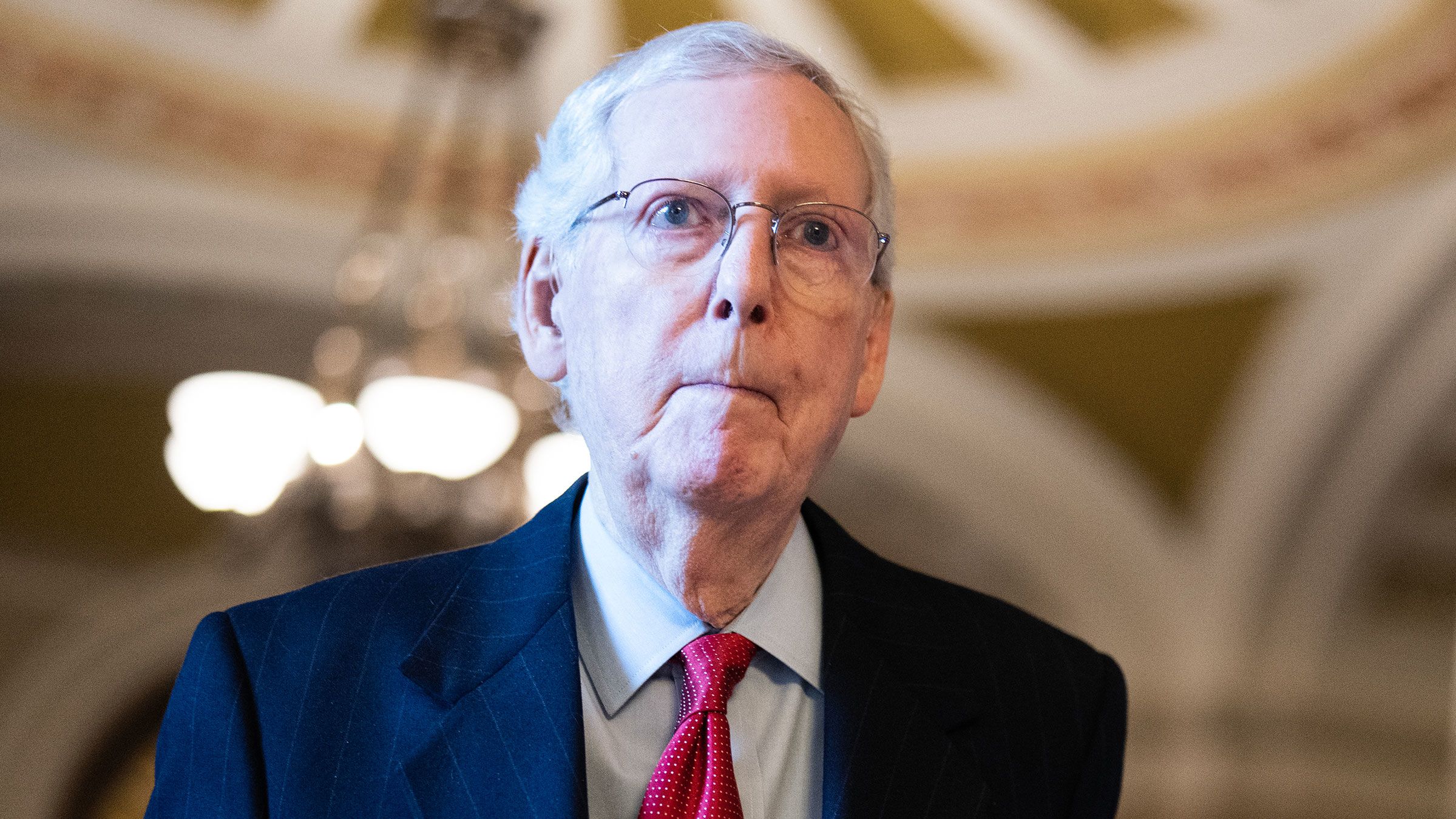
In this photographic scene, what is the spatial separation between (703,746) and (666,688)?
10 cm

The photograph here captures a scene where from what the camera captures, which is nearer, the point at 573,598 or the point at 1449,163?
the point at 573,598

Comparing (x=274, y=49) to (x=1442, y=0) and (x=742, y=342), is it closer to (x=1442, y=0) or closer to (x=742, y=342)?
(x=1442, y=0)

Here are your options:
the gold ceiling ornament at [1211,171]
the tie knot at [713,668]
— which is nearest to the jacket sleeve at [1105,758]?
the tie knot at [713,668]

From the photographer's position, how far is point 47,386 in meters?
8.84

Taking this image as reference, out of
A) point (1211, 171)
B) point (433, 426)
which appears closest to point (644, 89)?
point (433, 426)

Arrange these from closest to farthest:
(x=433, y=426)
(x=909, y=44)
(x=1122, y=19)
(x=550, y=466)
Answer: (x=433, y=426)
(x=550, y=466)
(x=1122, y=19)
(x=909, y=44)

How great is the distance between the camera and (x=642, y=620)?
1581 mm

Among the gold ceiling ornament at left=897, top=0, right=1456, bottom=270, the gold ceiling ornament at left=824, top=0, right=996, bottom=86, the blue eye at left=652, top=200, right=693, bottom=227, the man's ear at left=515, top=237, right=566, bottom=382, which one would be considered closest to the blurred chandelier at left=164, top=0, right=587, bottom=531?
the gold ceiling ornament at left=824, top=0, right=996, bottom=86

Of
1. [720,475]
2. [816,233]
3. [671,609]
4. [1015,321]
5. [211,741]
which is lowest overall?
[211,741]

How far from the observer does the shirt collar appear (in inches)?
61.6

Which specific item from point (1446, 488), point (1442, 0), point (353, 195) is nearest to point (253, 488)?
point (353, 195)

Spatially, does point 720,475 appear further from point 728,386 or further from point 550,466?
point 550,466

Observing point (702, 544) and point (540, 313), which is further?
point (540, 313)

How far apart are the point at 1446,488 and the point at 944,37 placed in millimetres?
4075
